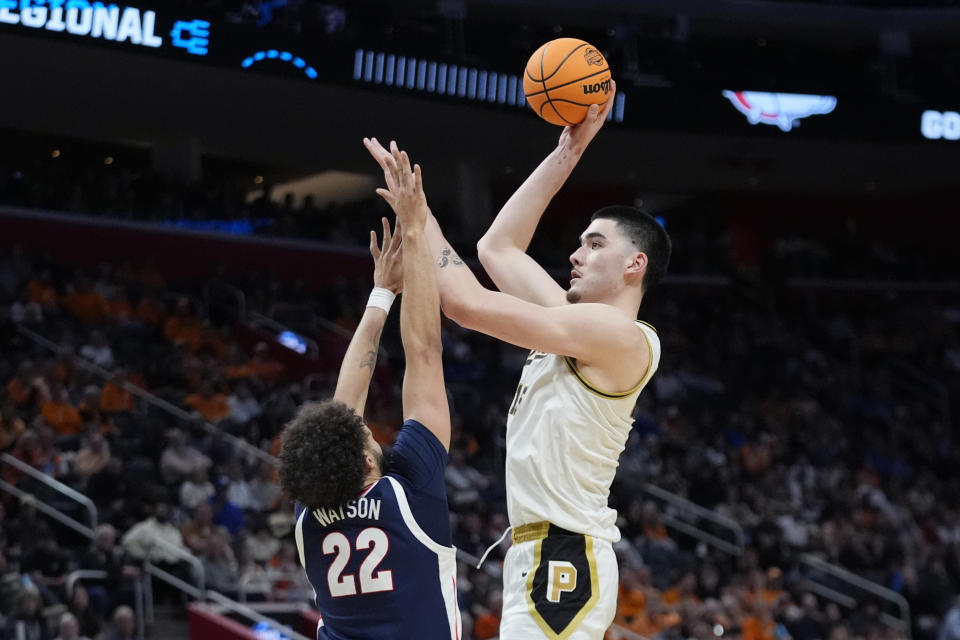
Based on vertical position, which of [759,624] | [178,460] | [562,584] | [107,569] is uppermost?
[562,584]

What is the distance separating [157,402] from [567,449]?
1055 centimetres

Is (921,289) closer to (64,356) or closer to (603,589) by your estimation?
(64,356)

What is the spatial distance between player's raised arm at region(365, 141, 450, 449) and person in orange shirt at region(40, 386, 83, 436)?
9885 mm

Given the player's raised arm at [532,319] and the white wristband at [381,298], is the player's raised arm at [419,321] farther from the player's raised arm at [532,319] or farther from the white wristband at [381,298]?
the white wristband at [381,298]

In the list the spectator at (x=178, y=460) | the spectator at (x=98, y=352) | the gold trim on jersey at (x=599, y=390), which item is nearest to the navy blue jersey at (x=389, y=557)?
the gold trim on jersey at (x=599, y=390)

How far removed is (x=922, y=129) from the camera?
865 inches

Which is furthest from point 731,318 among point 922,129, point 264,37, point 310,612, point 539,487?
point 539,487

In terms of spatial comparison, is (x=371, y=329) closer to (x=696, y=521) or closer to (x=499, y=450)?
(x=499, y=450)

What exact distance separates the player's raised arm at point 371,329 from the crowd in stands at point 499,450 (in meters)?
6.16

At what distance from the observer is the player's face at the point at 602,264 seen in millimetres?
4441

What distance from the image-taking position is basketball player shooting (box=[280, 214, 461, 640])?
12.4ft

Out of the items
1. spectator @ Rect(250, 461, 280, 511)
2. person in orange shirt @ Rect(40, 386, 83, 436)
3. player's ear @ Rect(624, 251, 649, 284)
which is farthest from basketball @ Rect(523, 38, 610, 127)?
person in orange shirt @ Rect(40, 386, 83, 436)

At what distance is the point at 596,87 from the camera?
4.73 meters

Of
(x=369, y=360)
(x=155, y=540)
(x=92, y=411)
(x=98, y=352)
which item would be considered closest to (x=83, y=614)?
(x=155, y=540)
